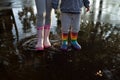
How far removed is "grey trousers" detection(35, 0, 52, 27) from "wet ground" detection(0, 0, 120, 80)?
0.58 m

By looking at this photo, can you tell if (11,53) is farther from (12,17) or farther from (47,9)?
(12,17)

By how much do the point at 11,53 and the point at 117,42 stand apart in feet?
7.68

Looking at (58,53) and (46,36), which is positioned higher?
(46,36)

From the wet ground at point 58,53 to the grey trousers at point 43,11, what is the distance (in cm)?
58

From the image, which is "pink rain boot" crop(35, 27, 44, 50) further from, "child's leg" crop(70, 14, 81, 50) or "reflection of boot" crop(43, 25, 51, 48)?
"child's leg" crop(70, 14, 81, 50)

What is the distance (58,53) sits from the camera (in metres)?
5.26

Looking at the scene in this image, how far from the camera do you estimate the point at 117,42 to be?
19.4 feet

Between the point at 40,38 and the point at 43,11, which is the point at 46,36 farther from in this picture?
the point at 43,11

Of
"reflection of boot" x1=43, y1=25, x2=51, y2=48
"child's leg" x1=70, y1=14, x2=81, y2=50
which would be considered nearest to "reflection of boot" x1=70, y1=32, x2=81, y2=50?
"child's leg" x1=70, y1=14, x2=81, y2=50

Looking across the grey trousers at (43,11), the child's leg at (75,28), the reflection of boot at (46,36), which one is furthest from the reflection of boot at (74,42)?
the grey trousers at (43,11)

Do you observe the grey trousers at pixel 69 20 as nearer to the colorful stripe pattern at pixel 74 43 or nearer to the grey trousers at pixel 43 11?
the colorful stripe pattern at pixel 74 43

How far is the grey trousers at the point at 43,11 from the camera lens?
5035 millimetres

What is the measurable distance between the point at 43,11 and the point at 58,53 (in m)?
0.88

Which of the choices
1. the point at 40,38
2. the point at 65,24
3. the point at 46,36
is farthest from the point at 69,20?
the point at 40,38
